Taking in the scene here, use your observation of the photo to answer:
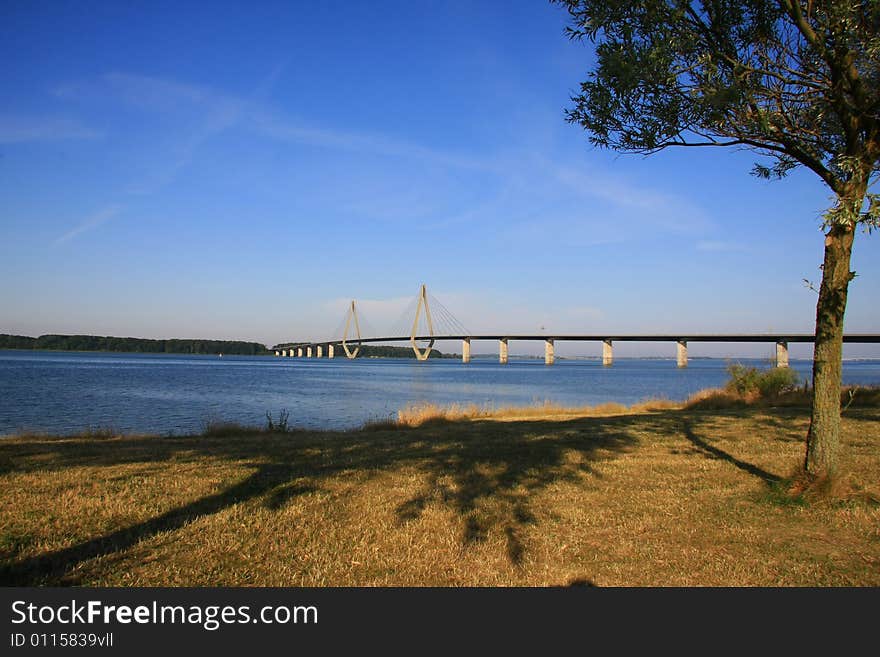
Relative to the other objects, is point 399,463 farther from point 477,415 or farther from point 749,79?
point 477,415

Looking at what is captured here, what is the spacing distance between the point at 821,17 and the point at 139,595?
9932mm

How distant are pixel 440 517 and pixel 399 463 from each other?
10.9 ft

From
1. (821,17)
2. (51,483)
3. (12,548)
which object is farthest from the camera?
(51,483)

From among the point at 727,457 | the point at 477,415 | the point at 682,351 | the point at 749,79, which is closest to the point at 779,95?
the point at 749,79

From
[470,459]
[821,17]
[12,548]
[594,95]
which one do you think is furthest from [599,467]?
[12,548]

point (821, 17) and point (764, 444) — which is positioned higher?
point (821, 17)

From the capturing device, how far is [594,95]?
8867 millimetres

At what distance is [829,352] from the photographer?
7246 mm

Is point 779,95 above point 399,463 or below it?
above

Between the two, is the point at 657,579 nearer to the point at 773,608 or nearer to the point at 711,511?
the point at 773,608

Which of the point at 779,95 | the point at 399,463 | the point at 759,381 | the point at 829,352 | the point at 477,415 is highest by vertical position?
the point at 779,95

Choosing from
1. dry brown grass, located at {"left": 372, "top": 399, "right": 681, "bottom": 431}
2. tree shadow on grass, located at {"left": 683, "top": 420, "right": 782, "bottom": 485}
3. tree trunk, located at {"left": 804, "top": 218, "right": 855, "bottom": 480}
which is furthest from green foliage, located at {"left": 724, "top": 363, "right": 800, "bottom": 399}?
tree trunk, located at {"left": 804, "top": 218, "right": 855, "bottom": 480}

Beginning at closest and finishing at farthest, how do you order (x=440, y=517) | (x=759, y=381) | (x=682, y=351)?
(x=440, y=517) < (x=759, y=381) < (x=682, y=351)

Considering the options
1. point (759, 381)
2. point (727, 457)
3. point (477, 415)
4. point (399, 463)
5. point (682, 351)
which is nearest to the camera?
point (399, 463)
